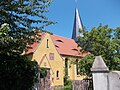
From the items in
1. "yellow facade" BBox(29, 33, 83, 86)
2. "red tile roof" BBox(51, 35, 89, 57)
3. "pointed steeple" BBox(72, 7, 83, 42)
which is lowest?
"yellow facade" BBox(29, 33, 83, 86)

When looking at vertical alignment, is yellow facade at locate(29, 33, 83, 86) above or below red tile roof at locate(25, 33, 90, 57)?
below

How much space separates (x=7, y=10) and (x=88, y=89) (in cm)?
604

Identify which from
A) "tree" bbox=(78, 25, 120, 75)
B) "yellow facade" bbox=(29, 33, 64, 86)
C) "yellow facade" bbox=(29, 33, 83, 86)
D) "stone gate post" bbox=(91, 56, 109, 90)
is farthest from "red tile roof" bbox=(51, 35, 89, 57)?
"stone gate post" bbox=(91, 56, 109, 90)

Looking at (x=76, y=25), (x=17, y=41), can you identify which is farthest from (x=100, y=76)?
(x=76, y=25)

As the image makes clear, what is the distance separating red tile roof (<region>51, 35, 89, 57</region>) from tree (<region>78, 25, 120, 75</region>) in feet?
63.9

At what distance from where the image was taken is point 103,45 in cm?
2422

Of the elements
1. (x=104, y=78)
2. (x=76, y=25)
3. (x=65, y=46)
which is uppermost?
(x=76, y=25)

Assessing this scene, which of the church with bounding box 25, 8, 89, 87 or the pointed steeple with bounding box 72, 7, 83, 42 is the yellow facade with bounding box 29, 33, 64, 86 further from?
the pointed steeple with bounding box 72, 7, 83, 42

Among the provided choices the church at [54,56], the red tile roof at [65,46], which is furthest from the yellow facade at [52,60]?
the red tile roof at [65,46]

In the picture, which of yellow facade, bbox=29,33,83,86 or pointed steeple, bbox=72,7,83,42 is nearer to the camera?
yellow facade, bbox=29,33,83,86

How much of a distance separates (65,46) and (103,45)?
2506cm

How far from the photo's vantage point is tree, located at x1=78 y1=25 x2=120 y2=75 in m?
23.7

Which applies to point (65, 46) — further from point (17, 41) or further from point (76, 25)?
point (17, 41)

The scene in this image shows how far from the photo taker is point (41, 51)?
38406mm
